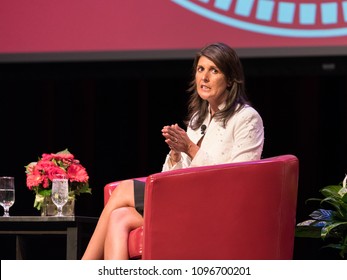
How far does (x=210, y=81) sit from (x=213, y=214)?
2.08 feet

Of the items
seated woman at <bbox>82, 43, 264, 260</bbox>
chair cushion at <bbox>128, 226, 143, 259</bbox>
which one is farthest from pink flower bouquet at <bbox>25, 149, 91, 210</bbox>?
chair cushion at <bbox>128, 226, 143, 259</bbox>

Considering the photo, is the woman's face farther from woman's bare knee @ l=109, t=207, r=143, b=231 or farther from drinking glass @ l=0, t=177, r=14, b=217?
drinking glass @ l=0, t=177, r=14, b=217

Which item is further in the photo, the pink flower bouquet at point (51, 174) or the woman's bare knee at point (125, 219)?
the pink flower bouquet at point (51, 174)

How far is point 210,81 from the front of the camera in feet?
11.3

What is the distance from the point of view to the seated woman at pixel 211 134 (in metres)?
3.21

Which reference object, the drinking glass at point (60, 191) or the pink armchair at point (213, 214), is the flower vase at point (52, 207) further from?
the pink armchair at point (213, 214)

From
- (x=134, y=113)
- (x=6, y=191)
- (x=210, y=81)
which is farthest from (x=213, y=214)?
(x=134, y=113)

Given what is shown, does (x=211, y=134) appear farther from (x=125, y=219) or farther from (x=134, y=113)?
(x=134, y=113)

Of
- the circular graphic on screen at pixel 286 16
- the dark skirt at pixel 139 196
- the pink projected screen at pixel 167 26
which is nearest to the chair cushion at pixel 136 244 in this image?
the dark skirt at pixel 139 196

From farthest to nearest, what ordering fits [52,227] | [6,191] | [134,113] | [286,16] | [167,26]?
[134,113], [167,26], [286,16], [6,191], [52,227]

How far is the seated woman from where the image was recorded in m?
3.21

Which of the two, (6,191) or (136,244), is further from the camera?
(6,191)

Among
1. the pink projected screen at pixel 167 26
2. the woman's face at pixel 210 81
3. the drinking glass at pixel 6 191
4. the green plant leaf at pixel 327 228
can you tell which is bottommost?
the green plant leaf at pixel 327 228

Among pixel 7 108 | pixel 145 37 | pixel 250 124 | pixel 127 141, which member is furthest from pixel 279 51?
pixel 7 108
